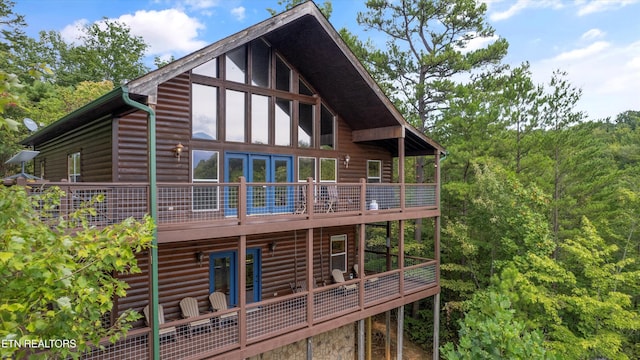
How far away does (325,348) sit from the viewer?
456 inches

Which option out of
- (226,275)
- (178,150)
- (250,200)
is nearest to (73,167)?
(178,150)

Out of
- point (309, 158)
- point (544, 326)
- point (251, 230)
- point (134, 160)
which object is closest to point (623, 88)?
point (544, 326)

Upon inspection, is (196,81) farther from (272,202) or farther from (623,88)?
(623,88)

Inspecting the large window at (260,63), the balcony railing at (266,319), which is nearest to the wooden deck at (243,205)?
the balcony railing at (266,319)

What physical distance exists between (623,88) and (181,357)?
32406 mm

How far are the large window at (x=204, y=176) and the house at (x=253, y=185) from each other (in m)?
0.04

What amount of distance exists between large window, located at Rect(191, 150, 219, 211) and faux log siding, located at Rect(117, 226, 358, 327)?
1082 mm

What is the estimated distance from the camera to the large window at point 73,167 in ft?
34.1

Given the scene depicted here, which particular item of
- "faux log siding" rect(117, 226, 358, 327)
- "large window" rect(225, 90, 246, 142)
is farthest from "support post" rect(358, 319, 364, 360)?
"large window" rect(225, 90, 246, 142)

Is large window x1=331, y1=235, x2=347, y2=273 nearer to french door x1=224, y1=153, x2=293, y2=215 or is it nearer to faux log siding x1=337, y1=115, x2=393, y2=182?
faux log siding x1=337, y1=115, x2=393, y2=182

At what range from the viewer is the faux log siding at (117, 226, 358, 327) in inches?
339

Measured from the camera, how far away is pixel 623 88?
2550cm

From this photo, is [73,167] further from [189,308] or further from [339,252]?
[339,252]

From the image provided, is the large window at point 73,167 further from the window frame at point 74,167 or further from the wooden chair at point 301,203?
the wooden chair at point 301,203
